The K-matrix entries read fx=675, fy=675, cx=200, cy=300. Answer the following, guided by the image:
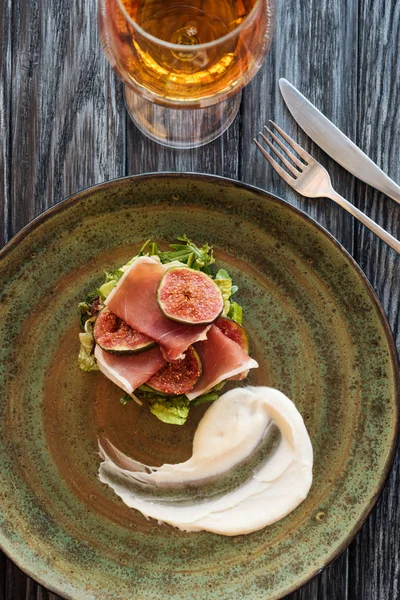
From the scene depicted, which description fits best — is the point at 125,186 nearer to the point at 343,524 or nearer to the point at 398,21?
the point at 398,21

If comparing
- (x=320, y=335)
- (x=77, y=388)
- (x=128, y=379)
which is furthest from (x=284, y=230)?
(x=77, y=388)

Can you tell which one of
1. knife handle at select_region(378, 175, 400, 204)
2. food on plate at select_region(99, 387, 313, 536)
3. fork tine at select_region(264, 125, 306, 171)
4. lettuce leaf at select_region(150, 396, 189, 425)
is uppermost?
fork tine at select_region(264, 125, 306, 171)

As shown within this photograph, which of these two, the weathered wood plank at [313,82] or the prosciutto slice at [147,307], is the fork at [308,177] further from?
the prosciutto slice at [147,307]

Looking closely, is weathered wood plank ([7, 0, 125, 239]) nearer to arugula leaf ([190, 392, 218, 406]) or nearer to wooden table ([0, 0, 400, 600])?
wooden table ([0, 0, 400, 600])

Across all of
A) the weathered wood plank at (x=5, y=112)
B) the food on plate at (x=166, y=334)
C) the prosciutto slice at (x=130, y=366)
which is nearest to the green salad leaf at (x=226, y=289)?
the food on plate at (x=166, y=334)

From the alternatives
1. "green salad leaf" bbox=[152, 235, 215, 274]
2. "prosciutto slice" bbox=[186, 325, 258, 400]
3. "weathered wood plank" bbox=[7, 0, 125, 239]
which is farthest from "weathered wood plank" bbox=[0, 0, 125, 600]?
"prosciutto slice" bbox=[186, 325, 258, 400]

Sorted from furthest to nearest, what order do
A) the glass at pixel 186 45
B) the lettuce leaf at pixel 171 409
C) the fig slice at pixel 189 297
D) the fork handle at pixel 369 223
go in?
the fork handle at pixel 369 223 → the lettuce leaf at pixel 171 409 → the fig slice at pixel 189 297 → the glass at pixel 186 45

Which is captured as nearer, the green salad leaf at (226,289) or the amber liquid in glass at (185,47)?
the amber liquid in glass at (185,47)
